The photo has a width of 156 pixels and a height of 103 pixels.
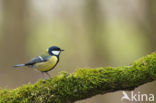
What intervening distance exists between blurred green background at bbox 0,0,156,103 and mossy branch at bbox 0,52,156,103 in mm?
4252

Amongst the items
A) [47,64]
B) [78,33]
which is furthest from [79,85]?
[78,33]

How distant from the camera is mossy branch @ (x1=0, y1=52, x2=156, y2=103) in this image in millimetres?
2631

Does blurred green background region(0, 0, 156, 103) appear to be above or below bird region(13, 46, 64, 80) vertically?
above

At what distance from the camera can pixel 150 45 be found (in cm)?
716

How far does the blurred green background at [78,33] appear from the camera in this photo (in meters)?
7.59

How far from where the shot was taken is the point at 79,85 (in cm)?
263

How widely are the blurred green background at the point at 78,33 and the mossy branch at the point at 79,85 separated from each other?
4252 mm

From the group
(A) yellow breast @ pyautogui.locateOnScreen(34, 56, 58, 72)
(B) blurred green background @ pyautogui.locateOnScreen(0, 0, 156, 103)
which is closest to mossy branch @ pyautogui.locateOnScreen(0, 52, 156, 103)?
(A) yellow breast @ pyautogui.locateOnScreen(34, 56, 58, 72)

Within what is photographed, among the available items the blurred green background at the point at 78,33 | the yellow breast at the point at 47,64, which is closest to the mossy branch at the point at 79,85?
the yellow breast at the point at 47,64

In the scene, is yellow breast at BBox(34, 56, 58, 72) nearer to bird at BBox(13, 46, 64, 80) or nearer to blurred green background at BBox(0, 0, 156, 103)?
bird at BBox(13, 46, 64, 80)

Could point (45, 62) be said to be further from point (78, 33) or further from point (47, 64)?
point (78, 33)

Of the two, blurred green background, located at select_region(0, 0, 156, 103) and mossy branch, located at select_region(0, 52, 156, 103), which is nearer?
mossy branch, located at select_region(0, 52, 156, 103)

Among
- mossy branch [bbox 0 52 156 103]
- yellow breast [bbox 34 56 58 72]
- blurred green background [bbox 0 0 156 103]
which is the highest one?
blurred green background [bbox 0 0 156 103]

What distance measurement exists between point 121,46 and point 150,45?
2.03 m
